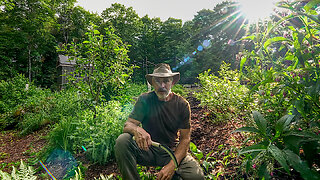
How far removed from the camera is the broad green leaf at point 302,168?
0.76 meters

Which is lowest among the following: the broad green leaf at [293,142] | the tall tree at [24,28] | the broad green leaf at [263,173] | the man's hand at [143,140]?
the man's hand at [143,140]

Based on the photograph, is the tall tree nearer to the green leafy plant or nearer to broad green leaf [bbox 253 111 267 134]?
the green leafy plant

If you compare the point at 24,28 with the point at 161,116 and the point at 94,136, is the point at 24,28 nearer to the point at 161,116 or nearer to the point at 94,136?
the point at 94,136

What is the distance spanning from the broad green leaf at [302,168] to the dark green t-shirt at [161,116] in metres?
1.19

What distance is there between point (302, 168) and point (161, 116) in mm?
1402

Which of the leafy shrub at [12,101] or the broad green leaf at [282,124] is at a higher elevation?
the broad green leaf at [282,124]

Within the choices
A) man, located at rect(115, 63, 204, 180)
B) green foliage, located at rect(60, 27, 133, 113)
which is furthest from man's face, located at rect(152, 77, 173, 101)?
green foliage, located at rect(60, 27, 133, 113)

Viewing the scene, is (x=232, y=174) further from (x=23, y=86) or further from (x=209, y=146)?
(x=23, y=86)

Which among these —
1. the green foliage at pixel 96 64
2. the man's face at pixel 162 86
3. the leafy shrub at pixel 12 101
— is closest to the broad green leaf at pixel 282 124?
the man's face at pixel 162 86

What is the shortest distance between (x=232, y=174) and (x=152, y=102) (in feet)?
3.73

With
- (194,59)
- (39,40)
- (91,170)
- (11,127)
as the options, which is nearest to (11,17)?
(39,40)

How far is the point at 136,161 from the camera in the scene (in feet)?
6.09

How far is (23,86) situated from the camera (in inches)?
342

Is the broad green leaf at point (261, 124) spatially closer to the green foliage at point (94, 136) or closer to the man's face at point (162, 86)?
the man's face at point (162, 86)
